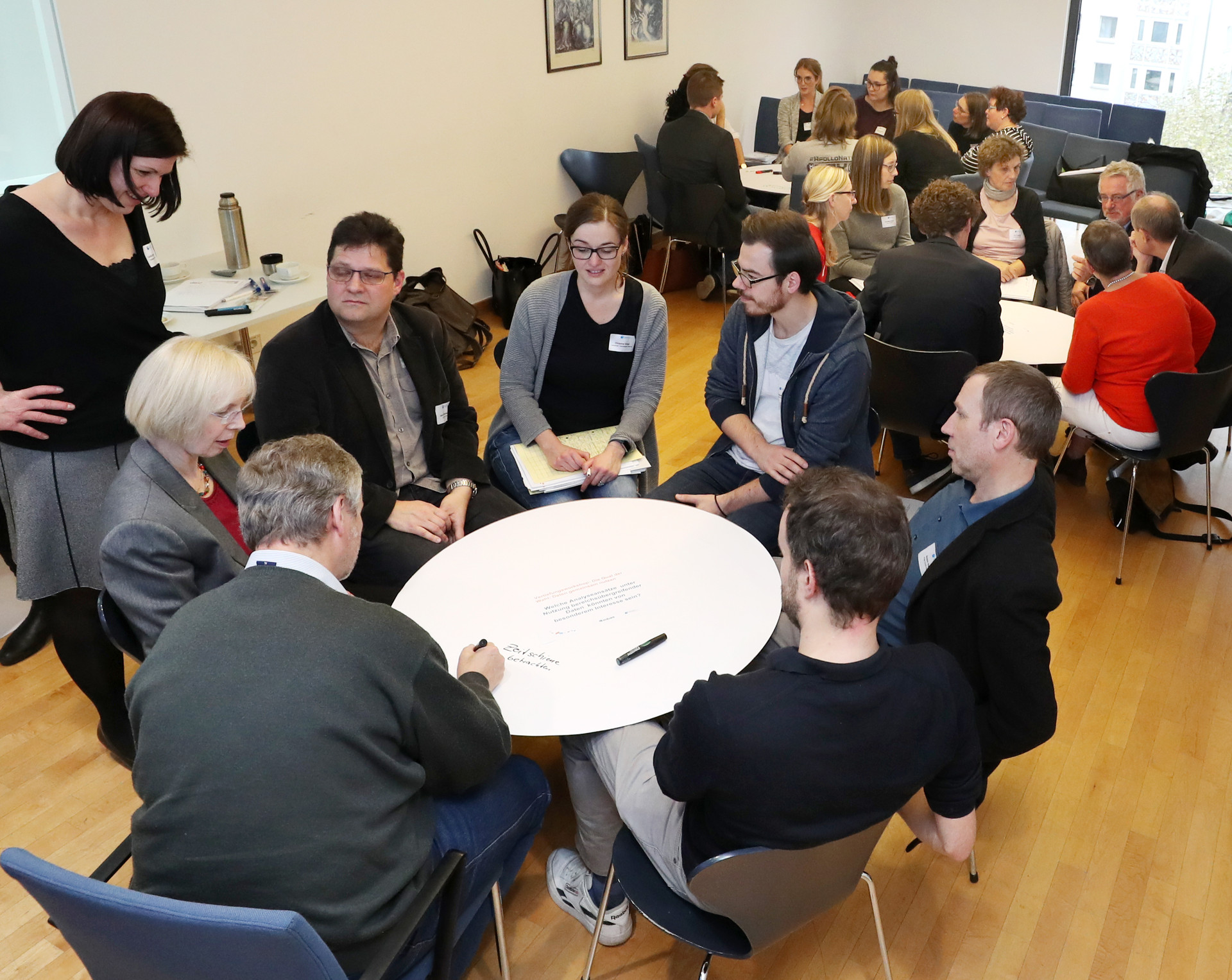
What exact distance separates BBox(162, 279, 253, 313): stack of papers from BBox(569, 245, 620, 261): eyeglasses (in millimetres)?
1647

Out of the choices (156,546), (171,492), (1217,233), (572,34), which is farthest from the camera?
(572,34)

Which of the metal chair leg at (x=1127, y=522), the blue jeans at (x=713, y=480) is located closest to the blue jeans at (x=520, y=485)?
the blue jeans at (x=713, y=480)

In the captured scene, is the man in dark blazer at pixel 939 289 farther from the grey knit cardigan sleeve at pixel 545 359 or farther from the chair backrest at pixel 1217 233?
the chair backrest at pixel 1217 233

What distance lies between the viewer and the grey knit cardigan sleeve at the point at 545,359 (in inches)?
117

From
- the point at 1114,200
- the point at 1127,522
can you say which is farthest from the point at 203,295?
the point at 1114,200

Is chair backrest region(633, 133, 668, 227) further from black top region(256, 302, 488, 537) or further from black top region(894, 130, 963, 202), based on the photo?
black top region(256, 302, 488, 537)

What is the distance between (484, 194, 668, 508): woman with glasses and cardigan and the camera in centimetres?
288

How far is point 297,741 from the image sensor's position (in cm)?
139

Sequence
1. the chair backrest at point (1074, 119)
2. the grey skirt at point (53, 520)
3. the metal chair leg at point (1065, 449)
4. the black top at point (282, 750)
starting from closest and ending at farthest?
the black top at point (282, 750) < the grey skirt at point (53, 520) < the metal chair leg at point (1065, 449) < the chair backrest at point (1074, 119)

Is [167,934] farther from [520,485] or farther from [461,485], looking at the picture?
[520,485]

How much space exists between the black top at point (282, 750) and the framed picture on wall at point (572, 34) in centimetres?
552

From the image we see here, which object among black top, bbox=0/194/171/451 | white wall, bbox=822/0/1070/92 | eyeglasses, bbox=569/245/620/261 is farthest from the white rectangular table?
white wall, bbox=822/0/1070/92

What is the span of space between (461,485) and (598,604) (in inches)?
33.6

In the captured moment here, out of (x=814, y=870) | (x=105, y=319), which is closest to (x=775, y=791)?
(x=814, y=870)
